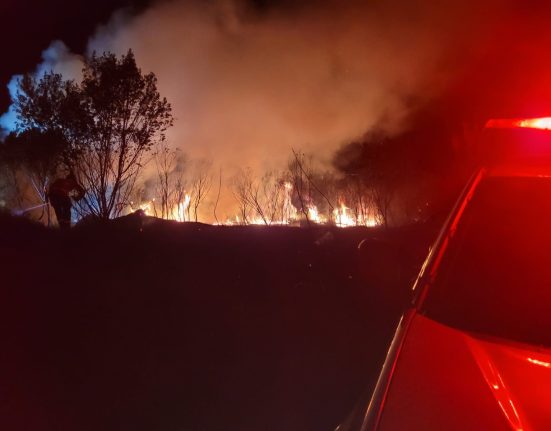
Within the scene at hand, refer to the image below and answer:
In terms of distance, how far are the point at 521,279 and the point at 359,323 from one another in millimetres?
4510

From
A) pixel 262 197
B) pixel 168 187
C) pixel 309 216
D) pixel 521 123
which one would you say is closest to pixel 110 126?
pixel 168 187

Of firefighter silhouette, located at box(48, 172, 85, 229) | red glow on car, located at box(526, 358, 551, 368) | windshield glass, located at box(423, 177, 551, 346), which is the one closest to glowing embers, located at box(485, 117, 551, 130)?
windshield glass, located at box(423, 177, 551, 346)

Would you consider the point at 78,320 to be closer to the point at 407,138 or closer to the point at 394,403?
the point at 394,403

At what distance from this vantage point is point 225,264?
30.0ft

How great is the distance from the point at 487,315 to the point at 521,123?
2.35 feet

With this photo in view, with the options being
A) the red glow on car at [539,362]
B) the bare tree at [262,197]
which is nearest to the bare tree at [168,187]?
the bare tree at [262,197]

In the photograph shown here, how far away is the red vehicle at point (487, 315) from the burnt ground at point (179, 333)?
1.03 ft

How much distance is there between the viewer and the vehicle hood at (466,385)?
1.27 metres

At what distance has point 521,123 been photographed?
2041mm

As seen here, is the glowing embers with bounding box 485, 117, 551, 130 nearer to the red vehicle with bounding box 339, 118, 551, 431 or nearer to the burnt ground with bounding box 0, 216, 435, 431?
the red vehicle with bounding box 339, 118, 551, 431

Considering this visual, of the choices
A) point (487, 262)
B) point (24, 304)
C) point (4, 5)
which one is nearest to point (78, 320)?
point (24, 304)

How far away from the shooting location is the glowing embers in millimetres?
1990

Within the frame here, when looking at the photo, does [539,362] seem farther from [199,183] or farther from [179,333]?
[199,183]

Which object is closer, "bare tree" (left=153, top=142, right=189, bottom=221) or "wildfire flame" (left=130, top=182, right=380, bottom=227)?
"wildfire flame" (left=130, top=182, right=380, bottom=227)
